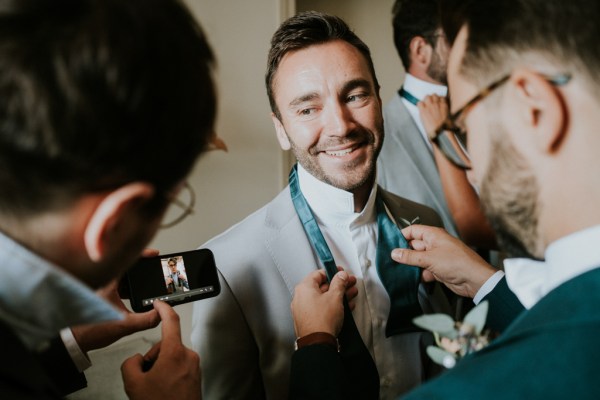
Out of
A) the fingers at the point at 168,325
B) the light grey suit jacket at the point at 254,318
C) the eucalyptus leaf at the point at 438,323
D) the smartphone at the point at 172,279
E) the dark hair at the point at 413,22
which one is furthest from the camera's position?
the dark hair at the point at 413,22

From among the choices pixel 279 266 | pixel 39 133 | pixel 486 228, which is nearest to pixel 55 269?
pixel 39 133

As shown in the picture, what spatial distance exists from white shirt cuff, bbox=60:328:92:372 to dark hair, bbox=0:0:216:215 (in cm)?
57

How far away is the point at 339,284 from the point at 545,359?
0.61 m

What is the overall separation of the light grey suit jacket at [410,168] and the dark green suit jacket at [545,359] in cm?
131

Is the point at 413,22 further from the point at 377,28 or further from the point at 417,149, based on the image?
the point at 377,28

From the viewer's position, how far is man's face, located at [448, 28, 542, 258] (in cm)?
76

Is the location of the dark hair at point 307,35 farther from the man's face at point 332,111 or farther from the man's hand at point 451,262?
the man's hand at point 451,262

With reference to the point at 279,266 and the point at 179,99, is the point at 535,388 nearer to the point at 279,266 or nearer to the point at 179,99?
the point at 179,99

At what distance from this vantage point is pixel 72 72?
1.85 ft

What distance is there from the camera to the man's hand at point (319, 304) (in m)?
1.16

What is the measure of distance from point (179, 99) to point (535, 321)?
0.52 metres

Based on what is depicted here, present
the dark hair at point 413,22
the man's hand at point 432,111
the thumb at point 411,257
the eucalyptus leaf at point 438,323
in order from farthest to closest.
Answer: the dark hair at point 413,22
the man's hand at point 432,111
the thumb at point 411,257
the eucalyptus leaf at point 438,323

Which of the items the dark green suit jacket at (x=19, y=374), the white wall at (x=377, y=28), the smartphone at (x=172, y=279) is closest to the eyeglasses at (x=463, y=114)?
the smartphone at (x=172, y=279)

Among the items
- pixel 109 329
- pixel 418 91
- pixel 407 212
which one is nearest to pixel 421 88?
pixel 418 91
